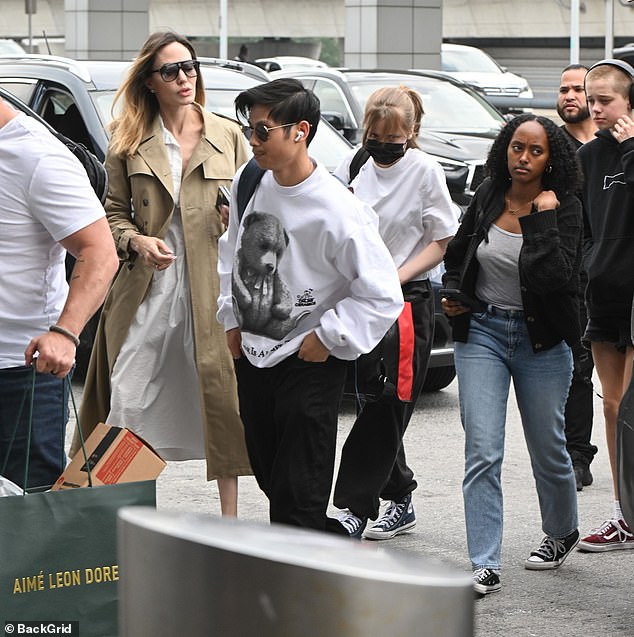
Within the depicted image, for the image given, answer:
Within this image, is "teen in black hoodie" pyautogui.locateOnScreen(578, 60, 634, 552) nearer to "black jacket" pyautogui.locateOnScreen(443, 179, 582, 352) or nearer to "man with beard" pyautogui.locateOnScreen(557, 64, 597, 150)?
"black jacket" pyautogui.locateOnScreen(443, 179, 582, 352)

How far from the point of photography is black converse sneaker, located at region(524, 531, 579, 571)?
5.68 m

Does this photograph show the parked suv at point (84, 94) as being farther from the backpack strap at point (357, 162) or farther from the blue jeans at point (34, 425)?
the blue jeans at point (34, 425)

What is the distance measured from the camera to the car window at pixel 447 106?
14513mm

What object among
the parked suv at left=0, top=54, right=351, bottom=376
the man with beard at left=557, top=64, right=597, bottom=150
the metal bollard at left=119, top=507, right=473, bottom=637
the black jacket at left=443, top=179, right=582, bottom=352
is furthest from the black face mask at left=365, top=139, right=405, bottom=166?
the metal bollard at left=119, top=507, right=473, bottom=637

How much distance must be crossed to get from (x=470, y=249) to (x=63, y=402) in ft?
5.98

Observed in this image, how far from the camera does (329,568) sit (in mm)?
1699

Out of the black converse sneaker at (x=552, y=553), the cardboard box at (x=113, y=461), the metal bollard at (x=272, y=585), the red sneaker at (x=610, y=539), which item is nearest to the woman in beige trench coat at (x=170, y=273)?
the black converse sneaker at (x=552, y=553)

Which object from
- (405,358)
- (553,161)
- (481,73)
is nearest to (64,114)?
(405,358)

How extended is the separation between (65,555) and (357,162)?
9.72 ft

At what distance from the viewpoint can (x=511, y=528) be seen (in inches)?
250

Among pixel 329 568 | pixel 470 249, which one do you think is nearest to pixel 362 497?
pixel 470 249

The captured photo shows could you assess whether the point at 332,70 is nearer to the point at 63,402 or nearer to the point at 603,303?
the point at 603,303

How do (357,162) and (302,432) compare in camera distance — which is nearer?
(302,432)

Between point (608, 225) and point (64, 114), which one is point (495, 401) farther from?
point (64, 114)
